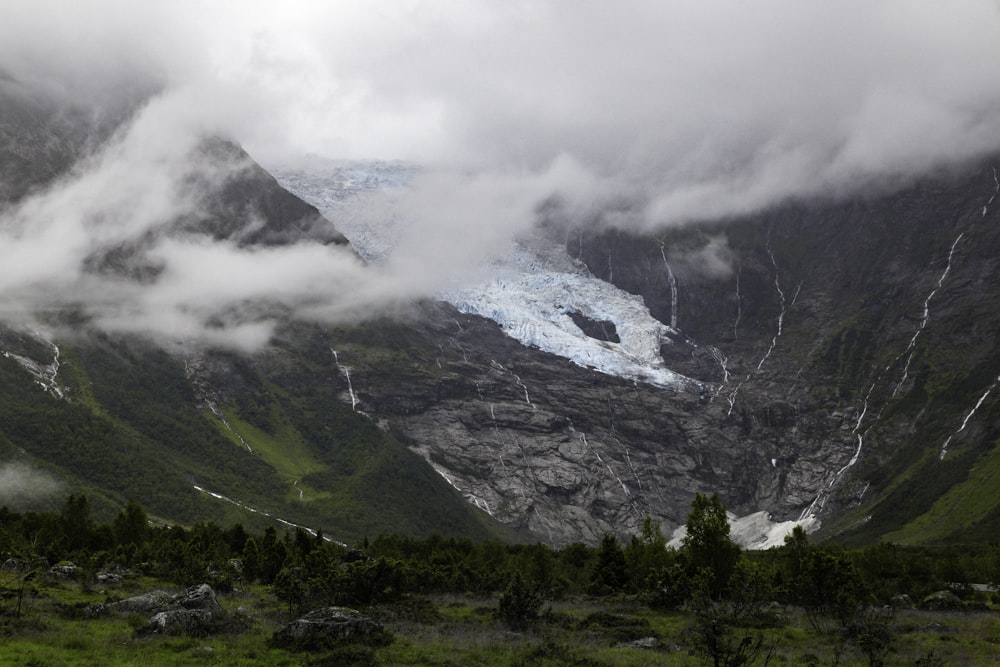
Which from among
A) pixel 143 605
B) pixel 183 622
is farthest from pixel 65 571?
pixel 183 622

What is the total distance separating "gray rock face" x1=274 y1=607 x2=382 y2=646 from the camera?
3397 cm

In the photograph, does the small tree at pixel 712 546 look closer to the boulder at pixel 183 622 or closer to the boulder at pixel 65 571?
the boulder at pixel 183 622

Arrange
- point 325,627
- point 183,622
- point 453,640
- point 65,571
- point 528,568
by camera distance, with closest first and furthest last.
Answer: point 325,627 → point 183,622 → point 453,640 → point 65,571 → point 528,568

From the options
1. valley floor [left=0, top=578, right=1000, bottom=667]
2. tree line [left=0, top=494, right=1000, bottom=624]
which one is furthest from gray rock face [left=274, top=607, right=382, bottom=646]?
tree line [left=0, top=494, right=1000, bottom=624]

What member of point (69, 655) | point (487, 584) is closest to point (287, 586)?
point (69, 655)

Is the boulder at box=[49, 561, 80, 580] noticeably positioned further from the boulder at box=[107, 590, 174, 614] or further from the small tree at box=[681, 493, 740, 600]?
the small tree at box=[681, 493, 740, 600]

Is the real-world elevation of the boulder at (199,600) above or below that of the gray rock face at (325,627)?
below

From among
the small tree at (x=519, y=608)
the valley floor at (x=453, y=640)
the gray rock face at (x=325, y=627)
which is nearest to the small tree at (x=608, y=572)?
the valley floor at (x=453, y=640)

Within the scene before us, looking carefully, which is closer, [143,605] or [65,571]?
[143,605]

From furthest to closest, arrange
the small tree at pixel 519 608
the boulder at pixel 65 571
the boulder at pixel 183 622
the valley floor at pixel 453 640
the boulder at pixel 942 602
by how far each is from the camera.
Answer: the boulder at pixel 942 602
the boulder at pixel 65 571
the small tree at pixel 519 608
the boulder at pixel 183 622
the valley floor at pixel 453 640

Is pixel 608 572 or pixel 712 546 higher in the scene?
pixel 712 546

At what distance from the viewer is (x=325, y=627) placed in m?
35.1

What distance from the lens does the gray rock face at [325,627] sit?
111ft

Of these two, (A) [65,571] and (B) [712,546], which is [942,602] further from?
(A) [65,571]
